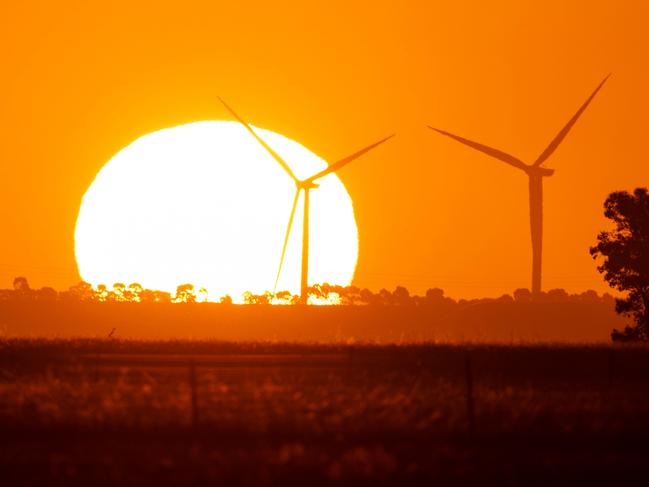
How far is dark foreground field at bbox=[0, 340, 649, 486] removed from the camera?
83.1 feet

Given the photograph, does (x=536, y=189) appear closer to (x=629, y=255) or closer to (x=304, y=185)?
(x=304, y=185)

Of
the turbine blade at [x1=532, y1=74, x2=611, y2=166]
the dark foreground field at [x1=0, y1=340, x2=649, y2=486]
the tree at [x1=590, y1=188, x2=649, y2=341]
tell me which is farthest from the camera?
the turbine blade at [x1=532, y1=74, x2=611, y2=166]

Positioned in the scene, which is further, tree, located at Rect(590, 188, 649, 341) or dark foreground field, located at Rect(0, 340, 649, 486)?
tree, located at Rect(590, 188, 649, 341)

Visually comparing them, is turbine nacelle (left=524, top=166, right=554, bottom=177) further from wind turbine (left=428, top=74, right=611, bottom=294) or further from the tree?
the tree

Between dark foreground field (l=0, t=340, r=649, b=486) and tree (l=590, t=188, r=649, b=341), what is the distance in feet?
98.8

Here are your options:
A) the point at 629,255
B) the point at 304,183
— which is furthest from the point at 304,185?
the point at 629,255

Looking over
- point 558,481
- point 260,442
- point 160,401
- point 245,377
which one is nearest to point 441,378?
point 245,377

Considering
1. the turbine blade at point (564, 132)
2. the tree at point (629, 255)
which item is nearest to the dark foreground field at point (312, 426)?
the tree at point (629, 255)

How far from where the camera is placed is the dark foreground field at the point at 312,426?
25.3 metres

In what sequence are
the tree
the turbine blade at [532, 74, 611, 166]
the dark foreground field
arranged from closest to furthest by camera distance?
1. the dark foreground field
2. the tree
3. the turbine blade at [532, 74, 611, 166]

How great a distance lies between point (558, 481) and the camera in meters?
24.9

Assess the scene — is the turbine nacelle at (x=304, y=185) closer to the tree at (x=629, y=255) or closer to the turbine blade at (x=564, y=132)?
the turbine blade at (x=564, y=132)

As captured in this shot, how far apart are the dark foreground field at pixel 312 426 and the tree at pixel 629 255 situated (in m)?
30.1

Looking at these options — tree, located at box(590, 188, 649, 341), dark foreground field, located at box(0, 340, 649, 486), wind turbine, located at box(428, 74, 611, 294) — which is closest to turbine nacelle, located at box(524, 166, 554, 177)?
wind turbine, located at box(428, 74, 611, 294)
